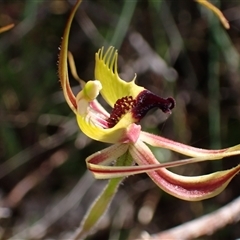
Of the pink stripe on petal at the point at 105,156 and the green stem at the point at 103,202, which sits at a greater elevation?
the pink stripe on petal at the point at 105,156

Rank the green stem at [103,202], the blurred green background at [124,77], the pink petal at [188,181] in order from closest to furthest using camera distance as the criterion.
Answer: the pink petal at [188,181]
the green stem at [103,202]
the blurred green background at [124,77]

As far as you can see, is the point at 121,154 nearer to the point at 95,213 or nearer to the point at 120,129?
the point at 120,129

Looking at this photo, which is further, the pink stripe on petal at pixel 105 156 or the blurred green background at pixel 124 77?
the blurred green background at pixel 124 77

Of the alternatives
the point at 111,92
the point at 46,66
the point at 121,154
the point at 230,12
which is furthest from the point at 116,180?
the point at 230,12

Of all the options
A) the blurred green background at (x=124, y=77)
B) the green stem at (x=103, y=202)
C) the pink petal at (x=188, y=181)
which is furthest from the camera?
the blurred green background at (x=124, y=77)

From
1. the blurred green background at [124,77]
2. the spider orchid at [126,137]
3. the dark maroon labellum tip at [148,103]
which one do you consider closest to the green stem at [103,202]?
the spider orchid at [126,137]

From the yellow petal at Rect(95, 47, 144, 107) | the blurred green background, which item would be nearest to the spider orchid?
the yellow petal at Rect(95, 47, 144, 107)

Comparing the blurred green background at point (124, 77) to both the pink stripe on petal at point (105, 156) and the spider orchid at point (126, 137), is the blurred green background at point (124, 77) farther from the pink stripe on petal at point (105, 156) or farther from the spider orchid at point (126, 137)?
the pink stripe on petal at point (105, 156)

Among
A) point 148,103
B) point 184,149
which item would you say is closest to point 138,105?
point 148,103
